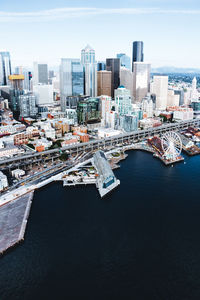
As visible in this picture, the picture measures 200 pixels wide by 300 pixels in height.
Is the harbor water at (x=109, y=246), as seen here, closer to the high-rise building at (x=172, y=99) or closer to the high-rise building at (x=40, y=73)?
the high-rise building at (x=172, y=99)

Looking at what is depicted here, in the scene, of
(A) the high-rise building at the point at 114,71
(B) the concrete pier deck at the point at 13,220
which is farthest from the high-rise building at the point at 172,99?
(B) the concrete pier deck at the point at 13,220

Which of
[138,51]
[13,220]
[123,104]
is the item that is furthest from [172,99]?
[13,220]

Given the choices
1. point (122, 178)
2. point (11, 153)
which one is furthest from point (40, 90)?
point (122, 178)

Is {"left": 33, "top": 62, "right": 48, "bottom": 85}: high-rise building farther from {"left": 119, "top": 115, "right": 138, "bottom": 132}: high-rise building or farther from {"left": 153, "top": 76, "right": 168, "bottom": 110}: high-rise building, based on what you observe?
{"left": 119, "top": 115, "right": 138, "bottom": 132}: high-rise building

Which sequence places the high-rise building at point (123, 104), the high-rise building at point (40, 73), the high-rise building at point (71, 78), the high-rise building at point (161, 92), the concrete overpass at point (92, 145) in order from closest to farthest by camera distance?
the concrete overpass at point (92, 145) < the high-rise building at point (123, 104) < the high-rise building at point (71, 78) < the high-rise building at point (161, 92) < the high-rise building at point (40, 73)

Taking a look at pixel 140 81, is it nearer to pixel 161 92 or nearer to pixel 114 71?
pixel 114 71

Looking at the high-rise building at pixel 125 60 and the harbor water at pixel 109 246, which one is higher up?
the high-rise building at pixel 125 60

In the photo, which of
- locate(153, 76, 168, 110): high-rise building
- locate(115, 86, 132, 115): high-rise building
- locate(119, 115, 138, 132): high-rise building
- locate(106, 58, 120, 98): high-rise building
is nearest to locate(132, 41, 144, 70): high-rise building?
locate(106, 58, 120, 98): high-rise building
